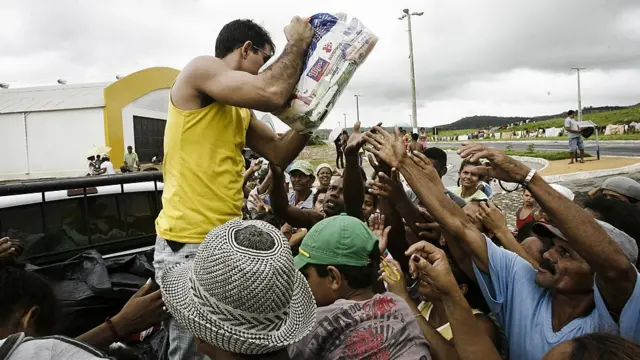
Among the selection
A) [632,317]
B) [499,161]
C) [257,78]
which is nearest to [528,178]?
[499,161]

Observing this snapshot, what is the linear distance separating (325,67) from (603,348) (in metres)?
1.45

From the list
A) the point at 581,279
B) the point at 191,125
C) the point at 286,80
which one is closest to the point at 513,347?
the point at 581,279

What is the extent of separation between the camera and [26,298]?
179cm

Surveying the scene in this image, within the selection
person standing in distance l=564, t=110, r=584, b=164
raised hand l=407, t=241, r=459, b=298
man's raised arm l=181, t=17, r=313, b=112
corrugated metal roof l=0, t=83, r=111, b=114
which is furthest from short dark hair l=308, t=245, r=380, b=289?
corrugated metal roof l=0, t=83, r=111, b=114

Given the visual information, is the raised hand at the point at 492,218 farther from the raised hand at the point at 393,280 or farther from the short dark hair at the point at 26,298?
the short dark hair at the point at 26,298

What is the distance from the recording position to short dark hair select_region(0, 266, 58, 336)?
5.71 ft

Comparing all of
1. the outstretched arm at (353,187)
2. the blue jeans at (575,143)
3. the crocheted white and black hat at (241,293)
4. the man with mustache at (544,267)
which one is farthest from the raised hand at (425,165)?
Answer: the blue jeans at (575,143)

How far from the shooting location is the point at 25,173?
2353 centimetres

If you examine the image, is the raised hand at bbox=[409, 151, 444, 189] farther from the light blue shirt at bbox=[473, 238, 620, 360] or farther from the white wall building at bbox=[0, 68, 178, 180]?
the white wall building at bbox=[0, 68, 178, 180]

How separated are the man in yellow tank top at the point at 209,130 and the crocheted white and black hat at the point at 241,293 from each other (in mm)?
610

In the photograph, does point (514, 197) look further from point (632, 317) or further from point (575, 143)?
point (632, 317)

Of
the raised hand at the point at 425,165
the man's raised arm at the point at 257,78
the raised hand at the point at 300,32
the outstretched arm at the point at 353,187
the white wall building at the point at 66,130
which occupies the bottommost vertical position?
the outstretched arm at the point at 353,187

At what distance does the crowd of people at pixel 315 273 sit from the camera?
1447 millimetres

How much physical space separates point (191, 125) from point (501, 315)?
169 cm
